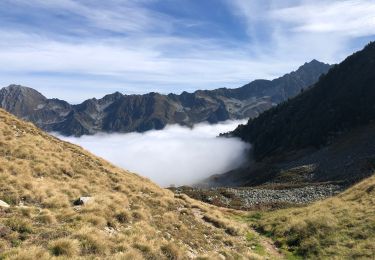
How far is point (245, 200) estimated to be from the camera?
81.2 m

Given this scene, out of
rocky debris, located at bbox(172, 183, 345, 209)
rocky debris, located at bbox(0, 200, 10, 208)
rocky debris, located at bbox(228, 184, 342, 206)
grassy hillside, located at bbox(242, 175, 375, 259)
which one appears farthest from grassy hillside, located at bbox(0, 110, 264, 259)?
rocky debris, located at bbox(228, 184, 342, 206)

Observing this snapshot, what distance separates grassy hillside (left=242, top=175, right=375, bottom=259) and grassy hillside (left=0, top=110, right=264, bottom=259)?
4062 millimetres

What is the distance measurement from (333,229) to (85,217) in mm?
18401

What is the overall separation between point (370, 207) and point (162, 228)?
58.2 feet

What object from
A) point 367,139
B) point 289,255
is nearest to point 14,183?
point 289,255

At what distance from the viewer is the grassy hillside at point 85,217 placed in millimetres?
17438

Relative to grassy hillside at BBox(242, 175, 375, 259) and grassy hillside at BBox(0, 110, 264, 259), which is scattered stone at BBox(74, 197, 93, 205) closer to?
grassy hillside at BBox(0, 110, 264, 259)

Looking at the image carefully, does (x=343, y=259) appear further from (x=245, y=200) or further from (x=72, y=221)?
(x=245, y=200)

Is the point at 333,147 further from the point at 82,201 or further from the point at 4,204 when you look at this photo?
the point at 4,204

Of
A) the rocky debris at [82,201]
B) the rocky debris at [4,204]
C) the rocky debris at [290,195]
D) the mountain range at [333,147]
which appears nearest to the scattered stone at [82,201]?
A: the rocky debris at [82,201]

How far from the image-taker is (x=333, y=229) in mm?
30047

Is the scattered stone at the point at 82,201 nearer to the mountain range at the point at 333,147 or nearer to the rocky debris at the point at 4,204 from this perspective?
the rocky debris at the point at 4,204

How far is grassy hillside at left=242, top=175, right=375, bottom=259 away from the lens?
85.6 ft

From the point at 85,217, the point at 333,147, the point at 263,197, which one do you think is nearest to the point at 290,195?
the point at 263,197
